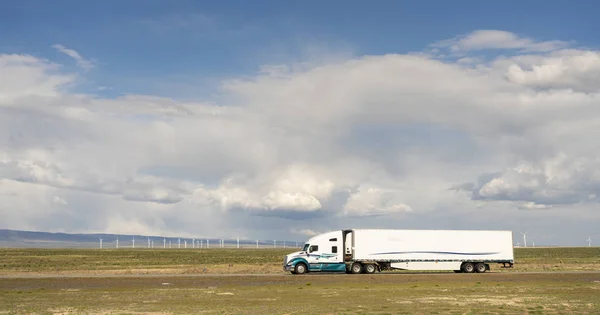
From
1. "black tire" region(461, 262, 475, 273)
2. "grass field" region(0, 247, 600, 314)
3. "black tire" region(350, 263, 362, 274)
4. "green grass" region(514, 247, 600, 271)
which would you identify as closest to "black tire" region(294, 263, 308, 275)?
"black tire" region(350, 263, 362, 274)

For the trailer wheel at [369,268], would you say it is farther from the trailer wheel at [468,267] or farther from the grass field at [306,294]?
the trailer wheel at [468,267]

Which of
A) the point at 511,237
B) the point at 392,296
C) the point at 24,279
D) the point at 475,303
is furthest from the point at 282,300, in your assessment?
the point at 511,237

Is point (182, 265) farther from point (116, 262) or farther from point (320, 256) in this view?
point (320, 256)

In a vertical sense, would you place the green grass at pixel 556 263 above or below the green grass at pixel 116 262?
below

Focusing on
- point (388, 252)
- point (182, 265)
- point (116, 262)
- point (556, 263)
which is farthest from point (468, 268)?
point (116, 262)

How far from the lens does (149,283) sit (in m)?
49.9

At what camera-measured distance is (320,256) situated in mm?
60969

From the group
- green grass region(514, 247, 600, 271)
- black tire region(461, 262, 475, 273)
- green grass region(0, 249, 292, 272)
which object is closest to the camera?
black tire region(461, 262, 475, 273)

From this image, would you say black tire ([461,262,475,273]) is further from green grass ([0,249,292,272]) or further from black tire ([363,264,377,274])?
green grass ([0,249,292,272])

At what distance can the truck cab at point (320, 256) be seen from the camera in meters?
60.6

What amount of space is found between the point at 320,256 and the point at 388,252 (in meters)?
6.71

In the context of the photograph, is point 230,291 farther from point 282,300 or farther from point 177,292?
point 282,300

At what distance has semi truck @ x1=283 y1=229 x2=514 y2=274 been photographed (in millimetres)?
61094

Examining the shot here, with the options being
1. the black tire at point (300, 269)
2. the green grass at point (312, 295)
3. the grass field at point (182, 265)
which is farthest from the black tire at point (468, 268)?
the black tire at point (300, 269)
